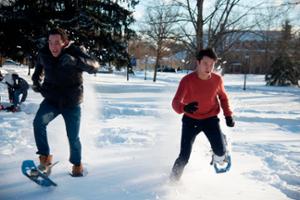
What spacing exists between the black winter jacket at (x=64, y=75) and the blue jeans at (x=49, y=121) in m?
0.07

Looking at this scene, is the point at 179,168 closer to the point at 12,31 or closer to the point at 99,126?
the point at 99,126

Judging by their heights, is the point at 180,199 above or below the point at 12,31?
below

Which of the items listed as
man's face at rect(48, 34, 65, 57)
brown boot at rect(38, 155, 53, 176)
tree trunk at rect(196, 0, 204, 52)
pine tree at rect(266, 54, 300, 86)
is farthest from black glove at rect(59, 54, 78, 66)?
pine tree at rect(266, 54, 300, 86)

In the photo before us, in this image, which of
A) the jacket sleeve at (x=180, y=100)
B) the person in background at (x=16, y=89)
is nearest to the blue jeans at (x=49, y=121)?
the jacket sleeve at (x=180, y=100)

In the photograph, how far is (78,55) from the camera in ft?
13.0

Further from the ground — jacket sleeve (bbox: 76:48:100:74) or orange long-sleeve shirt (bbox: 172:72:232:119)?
jacket sleeve (bbox: 76:48:100:74)

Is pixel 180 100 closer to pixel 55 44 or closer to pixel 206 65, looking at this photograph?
pixel 206 65

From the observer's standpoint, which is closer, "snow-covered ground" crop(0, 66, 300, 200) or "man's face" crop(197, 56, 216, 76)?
"snow-covered ground" crop(0, 66, 300, 200)

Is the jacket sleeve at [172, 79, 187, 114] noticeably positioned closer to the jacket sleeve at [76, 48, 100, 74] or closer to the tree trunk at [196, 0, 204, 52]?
the jacket sleeve at [76, 48, 100, 74]

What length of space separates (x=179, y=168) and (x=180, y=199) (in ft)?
1.65

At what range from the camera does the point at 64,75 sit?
13.1 feet

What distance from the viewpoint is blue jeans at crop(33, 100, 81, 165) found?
13.3 ft

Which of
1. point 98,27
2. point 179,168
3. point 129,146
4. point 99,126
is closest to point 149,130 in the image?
point 99,126

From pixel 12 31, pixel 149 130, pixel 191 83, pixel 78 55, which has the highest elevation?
pixel 12 31
